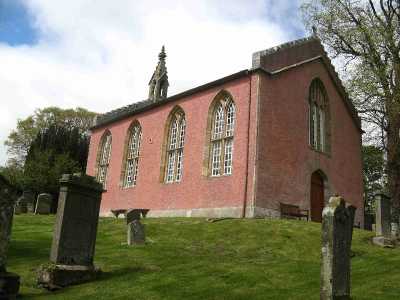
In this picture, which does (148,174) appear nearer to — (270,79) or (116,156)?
(116,156)

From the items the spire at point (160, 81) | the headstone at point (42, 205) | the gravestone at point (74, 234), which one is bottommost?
the gravestone at point (74, 234)

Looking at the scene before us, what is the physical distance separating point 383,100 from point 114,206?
17.5m

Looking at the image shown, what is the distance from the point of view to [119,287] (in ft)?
31.0

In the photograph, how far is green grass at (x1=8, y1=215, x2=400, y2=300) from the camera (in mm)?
9227

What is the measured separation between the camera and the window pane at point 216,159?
23.0m

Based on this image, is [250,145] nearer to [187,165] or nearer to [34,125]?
[187,165]

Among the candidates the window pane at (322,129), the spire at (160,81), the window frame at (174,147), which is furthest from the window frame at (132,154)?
the window pane at (322,129)

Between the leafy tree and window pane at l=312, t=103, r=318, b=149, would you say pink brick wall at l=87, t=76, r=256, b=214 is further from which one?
the leafy tree

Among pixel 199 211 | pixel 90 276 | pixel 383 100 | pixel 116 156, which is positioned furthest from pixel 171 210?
pixel 90 276

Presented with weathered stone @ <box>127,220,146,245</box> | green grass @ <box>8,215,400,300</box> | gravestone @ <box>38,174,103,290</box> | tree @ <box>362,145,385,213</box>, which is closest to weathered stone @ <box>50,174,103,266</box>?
gravestone @ <box>38,174,103,290</box>

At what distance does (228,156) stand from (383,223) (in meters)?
8.44

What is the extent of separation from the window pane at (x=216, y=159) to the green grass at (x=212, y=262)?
14.2 feet

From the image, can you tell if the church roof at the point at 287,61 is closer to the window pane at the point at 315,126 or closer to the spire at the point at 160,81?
the window pane at the point at 315,126

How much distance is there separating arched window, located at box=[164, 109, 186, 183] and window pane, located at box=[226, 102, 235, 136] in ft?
11.6
